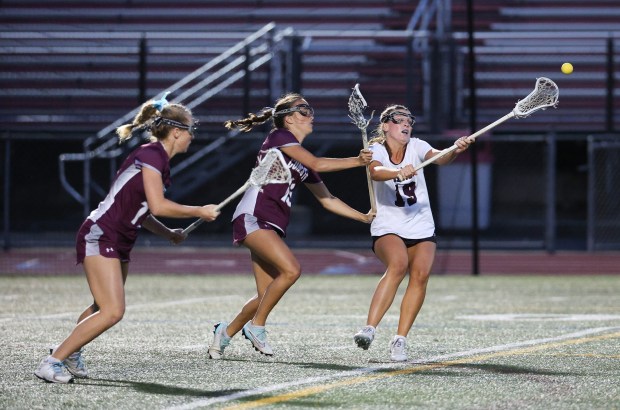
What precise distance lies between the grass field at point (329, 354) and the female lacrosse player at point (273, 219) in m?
0.25

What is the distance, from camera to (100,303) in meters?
7.37

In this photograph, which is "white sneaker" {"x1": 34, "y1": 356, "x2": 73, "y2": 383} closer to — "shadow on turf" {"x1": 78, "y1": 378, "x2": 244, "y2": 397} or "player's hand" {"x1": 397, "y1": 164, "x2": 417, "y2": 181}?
"shadow on turf" {"x1": 78, "y1": 378, "x2": 244, "y2": 397}

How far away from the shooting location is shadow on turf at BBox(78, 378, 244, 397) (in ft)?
22.7

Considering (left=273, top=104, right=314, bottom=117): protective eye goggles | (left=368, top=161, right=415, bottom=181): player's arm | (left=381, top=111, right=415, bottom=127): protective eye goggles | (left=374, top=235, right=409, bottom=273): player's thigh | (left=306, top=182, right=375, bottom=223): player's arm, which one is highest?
(left=273, top=104, right=314, bottom=117): protective eye goggles

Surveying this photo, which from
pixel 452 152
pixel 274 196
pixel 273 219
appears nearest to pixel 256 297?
pixel 273 219

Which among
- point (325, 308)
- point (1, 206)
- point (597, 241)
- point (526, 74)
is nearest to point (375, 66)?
point (526, 74)

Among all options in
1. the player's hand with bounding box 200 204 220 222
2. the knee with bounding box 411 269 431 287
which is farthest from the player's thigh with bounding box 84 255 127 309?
the knee with bounding box 411 269 431 287

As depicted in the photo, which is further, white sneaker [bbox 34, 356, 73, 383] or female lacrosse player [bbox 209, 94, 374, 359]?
female lacrosse player [bbox 209, 94, 374, 359]

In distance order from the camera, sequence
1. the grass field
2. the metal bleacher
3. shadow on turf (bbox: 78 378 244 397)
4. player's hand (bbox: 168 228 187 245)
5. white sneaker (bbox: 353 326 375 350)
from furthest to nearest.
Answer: the metal bleacher < white sneaker (bbox: 353 326 375 350) < player's hand (bbox: 168 228 187 245) < shadow on turf (bbox: 78 378 244 397) < the grass field

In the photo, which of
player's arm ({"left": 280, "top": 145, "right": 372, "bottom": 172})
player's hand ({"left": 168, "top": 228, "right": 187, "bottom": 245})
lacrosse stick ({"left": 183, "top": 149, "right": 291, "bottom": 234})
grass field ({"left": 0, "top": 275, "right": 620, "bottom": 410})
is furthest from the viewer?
player's arm ({"left": 280, "top": 145, "right": 372, "bottom": 172})

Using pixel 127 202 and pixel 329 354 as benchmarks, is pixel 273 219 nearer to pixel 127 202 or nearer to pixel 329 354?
pixel 329 354

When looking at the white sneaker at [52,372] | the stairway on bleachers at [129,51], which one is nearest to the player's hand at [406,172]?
the white sneaker at [52,372]

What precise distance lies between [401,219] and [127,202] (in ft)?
6.92

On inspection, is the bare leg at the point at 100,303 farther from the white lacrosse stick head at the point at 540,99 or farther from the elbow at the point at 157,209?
the white lacrosse stick head at the point at 540,99
